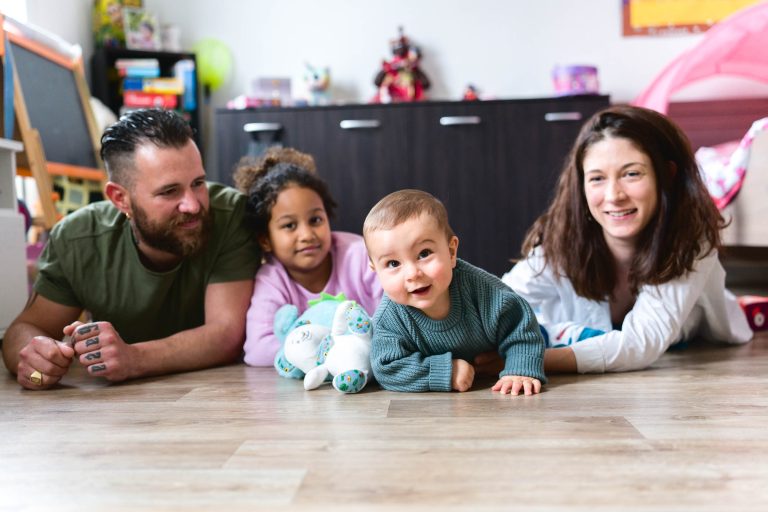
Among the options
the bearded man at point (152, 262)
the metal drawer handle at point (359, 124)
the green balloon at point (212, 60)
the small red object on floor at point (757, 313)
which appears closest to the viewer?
the bearded man at point (152, 262)

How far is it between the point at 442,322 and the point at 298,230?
57 centimetres

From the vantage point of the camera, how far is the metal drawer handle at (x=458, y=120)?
3.69m

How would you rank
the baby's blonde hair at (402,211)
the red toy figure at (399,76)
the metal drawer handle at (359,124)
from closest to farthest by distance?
the baby's blonde hair at (402,211), the metal drawer handle at (359,124), the red toy figure at (399,76)

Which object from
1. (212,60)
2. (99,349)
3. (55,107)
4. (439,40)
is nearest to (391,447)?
(99,349)

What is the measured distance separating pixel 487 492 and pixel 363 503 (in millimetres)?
154

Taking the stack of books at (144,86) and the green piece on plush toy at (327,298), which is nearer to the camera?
the green piece on plush toy at (327,298)

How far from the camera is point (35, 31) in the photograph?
9.59ft

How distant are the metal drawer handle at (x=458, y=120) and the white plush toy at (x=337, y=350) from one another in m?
2.19

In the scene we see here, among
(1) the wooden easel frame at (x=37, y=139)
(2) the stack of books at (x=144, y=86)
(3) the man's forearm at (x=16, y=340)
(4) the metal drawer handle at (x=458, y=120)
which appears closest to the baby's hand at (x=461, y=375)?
(3) the man's forearm at (x=16, y=340)

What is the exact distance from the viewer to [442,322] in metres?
1.52

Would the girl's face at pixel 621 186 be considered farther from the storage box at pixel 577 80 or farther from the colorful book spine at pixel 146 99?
the colorful book spine at pixel 146 99

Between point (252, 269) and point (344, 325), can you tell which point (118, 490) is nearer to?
point (344, 325)

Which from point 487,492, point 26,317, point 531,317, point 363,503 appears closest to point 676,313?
point 531,317

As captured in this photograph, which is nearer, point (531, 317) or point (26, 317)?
point (531, 317)
